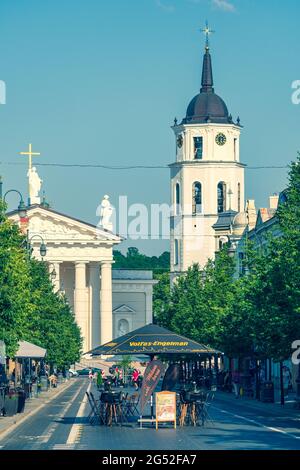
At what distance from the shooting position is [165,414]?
4262cm

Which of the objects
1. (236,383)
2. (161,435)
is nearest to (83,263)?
(236,383)

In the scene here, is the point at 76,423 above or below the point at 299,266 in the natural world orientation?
below

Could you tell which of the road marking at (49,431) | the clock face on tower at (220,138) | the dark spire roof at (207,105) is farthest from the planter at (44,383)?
the clock face on tower at (220,138)

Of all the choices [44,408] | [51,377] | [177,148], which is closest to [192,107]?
[177,148]

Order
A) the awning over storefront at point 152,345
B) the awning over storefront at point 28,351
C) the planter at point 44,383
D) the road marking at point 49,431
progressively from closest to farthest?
the road marking at point 49,431 < the awning over storefront at point 152,345 < the awning over storefront at point 28,351 < the planter at point 44,383

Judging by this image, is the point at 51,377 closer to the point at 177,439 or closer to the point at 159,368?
the point at 159,368

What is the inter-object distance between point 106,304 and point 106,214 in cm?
1277

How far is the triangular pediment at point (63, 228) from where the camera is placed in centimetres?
17925

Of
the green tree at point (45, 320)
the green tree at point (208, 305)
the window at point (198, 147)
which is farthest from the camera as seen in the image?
the window at point (198, 147)

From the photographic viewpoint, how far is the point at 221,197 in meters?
186

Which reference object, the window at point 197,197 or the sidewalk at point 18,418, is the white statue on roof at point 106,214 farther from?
the sidewalk at point 18,418

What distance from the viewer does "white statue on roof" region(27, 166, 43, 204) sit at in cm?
17012

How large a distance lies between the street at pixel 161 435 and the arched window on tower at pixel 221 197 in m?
131

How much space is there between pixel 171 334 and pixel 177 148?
5746 inches
